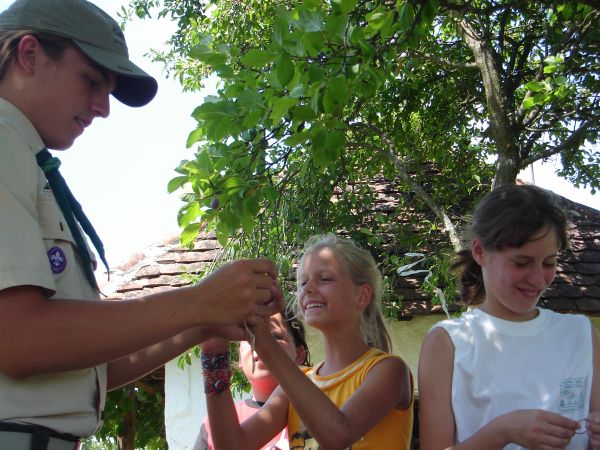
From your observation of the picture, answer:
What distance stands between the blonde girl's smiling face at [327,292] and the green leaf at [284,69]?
792 millimetres

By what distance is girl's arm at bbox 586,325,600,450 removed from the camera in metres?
1.99

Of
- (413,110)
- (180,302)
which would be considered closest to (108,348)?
(180,302)

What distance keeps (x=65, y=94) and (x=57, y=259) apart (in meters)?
0.38

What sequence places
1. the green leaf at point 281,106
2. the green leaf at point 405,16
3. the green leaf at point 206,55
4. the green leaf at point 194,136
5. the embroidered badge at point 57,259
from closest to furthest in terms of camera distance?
the embroidered badge at point 57,259 → the green leaf at point 281,106 → the green leaf at point 405,16 → the green leaf at point 206,55 → the green leaf at point 194,136

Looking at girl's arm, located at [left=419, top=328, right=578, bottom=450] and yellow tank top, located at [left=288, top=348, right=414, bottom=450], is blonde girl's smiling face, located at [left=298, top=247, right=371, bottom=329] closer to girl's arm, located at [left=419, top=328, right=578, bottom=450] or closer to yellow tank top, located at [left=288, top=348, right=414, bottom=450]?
yellow tank top, located at [left=288, top=348, right=414, bottom=450]

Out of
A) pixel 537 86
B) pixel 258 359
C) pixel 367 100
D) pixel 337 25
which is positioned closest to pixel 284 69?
pixel 337 25

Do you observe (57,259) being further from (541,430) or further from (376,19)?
(376,19)

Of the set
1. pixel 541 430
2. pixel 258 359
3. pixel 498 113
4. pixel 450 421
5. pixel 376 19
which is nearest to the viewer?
pixel 541 430

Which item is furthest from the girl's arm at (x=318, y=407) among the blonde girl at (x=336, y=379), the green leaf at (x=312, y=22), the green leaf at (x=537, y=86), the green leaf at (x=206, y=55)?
the green leaf at (x=537, y=86)

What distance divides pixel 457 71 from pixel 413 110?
605 millimetres

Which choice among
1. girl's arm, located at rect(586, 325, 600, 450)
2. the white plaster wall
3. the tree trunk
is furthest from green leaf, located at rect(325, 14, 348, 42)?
the white plaster wall

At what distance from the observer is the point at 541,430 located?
192 cm

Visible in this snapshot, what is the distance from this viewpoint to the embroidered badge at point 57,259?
1.45 m

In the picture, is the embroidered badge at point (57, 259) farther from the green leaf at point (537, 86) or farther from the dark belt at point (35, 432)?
the green leaf at point (537, 86)
